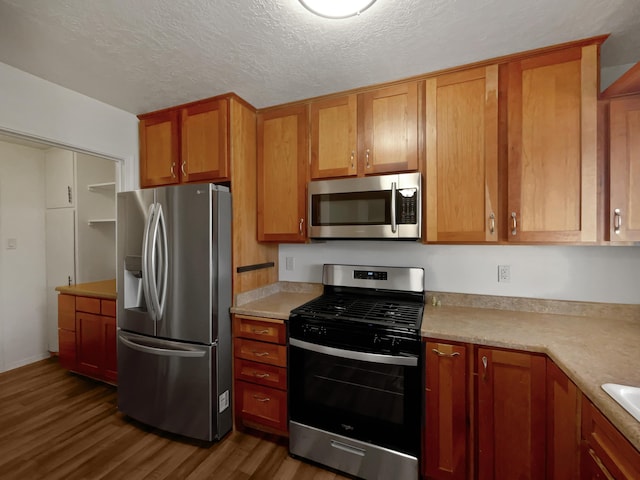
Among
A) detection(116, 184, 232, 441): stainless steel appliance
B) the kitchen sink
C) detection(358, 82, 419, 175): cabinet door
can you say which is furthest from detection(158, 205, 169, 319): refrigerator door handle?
the kitchen sink

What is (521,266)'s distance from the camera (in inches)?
72.8

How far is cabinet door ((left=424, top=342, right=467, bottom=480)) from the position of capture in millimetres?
1422

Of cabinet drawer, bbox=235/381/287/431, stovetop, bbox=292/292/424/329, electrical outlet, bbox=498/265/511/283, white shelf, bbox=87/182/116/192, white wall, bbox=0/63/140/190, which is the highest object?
white wall, bbox=0/63/140/190

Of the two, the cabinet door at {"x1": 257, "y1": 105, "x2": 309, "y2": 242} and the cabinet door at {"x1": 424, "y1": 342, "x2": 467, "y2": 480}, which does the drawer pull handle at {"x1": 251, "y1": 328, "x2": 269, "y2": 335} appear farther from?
the cabinet door at {"x1": 424, "y1": 342, "x2": 467, "y2": 480}

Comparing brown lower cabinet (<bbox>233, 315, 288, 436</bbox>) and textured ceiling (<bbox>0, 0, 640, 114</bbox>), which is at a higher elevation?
textured ceiling (<bbox>0, 0, 640, 114</bbox>)

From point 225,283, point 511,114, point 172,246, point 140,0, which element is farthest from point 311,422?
point 140,0

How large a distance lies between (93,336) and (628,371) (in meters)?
3.60

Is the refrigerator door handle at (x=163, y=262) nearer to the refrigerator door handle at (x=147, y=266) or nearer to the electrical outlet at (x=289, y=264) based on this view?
the refrigerator door handle at (x=147, y=266)

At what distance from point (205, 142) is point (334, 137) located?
951 millimetres

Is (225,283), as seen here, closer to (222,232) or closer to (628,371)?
(222,232)

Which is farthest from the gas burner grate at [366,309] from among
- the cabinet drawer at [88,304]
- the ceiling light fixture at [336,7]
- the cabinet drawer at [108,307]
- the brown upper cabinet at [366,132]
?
the cabinet drawer at [88,304]

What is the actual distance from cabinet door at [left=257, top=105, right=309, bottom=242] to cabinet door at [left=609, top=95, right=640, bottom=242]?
66.9 inches

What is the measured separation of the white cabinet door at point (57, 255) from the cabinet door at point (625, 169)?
15.0ft

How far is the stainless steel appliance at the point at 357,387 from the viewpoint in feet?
4.89
